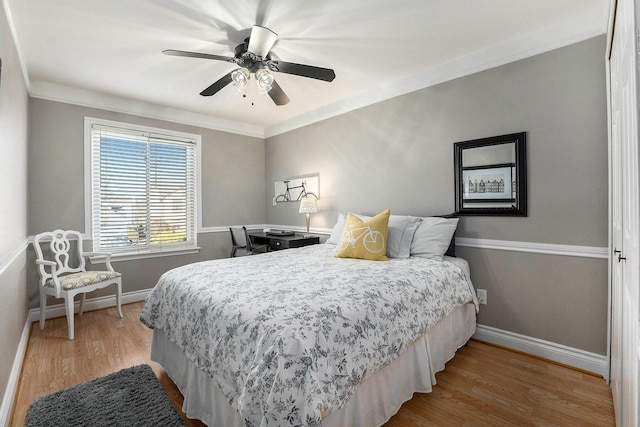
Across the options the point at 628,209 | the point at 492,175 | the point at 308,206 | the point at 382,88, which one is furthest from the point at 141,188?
the point at 628,209

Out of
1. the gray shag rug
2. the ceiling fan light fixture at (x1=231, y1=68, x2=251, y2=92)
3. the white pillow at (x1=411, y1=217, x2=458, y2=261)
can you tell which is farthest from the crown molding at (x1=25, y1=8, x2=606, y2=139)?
the gray shag rug

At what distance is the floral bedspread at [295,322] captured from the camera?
3.94 ft

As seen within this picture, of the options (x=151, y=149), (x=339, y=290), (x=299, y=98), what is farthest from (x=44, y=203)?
(x=339, y=290)

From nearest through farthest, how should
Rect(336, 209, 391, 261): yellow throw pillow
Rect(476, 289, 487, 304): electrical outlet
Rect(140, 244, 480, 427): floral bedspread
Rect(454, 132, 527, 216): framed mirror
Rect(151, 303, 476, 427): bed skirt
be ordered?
Rect(140, 244, 480, 427): floral bedspread, Rect(151, 303, 476, 427): bed skirt, Rect(454, 132, 527, 216): framed mirror, Rect(336, 209, 391, 261): yellow throw pillow, Rect(476, 289, 487, 304): electrical outlet

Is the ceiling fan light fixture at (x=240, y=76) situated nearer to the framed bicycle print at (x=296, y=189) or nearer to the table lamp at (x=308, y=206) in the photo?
the table lamp at (x=308, y=206)

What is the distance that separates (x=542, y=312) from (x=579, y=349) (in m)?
0.31

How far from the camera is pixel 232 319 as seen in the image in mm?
1471

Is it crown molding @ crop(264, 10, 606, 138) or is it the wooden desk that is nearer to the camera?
crown molding @ crop(264, 10, 606, 138)

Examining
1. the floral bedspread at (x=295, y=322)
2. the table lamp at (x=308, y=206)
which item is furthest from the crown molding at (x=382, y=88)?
the floral bedspread at (x=295, y=322)

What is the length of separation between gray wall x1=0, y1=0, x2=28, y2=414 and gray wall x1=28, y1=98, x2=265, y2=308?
58 cm

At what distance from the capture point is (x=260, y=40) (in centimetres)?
214

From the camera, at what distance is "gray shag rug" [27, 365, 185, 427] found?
175 cm

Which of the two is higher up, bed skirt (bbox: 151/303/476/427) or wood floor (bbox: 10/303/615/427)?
bed skirt (bbox: 151/303/476/427)

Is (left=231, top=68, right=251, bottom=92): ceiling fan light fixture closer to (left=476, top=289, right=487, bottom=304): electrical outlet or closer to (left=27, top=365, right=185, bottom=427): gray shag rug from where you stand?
(left=27, top=365, right=185, bottom=427): gray shag rug
